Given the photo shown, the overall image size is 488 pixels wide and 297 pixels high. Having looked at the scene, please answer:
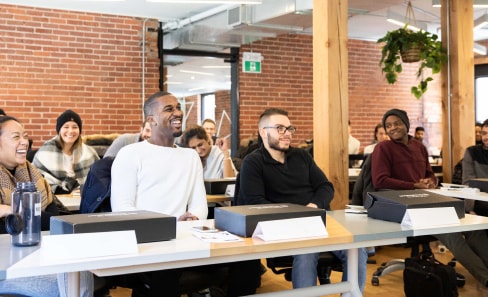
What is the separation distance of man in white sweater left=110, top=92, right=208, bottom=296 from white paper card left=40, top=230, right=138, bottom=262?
0.97 m

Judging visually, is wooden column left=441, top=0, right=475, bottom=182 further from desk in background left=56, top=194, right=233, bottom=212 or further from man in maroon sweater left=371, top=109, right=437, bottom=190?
desk in background left=56, top=194, right=233, bottom=212

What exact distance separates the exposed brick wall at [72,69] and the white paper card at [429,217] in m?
5.88

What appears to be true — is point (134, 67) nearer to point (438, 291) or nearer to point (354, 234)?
point (438, 291)

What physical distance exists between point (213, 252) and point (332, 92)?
2444 millimetres

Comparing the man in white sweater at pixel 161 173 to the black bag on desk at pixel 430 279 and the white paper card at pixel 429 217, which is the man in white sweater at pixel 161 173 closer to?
the white paper card at pixel 429 217

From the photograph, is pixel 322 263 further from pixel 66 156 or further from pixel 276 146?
pixel 66 156

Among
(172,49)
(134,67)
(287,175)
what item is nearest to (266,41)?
(172,49)

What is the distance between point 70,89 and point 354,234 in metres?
6.07

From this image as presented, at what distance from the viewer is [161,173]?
2908 millimetres

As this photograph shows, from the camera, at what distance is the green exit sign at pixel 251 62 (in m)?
8.77

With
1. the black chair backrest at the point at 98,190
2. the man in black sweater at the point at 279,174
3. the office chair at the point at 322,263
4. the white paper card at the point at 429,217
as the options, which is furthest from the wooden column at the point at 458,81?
the black chair backrest at the point at 98,190

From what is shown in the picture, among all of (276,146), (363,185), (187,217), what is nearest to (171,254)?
(187,217)

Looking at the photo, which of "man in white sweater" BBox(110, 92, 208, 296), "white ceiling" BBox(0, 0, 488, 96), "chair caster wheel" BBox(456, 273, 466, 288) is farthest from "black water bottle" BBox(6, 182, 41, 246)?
"white ceiling" BBox(0, 0, 488, 96)

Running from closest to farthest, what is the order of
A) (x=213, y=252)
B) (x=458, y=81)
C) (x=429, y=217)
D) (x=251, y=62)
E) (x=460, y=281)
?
(x=213, y=252) → (x=429, y=217) → (x=460, y=281) → (x=458, y=81) → (x=251, y=62)
